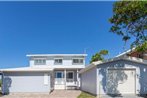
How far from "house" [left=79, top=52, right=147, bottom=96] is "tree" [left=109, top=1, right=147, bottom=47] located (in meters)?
2.24

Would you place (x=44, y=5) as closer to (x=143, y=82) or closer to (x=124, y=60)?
(x=124, y=60)

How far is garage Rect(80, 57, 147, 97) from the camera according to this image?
20500mm

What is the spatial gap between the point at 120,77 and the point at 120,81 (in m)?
0.34

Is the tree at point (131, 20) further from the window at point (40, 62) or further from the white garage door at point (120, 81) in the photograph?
the window at point (40, 62)

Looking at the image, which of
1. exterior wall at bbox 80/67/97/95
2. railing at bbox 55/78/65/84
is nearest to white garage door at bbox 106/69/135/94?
exterior wall at bbox 80/67/97/95

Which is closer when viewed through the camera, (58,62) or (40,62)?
(58,62)

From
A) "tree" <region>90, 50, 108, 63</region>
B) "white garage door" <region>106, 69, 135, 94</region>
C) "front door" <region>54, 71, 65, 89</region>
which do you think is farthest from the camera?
"tree" <region>90, 50, 108, 63</region>

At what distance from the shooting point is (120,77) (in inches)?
820

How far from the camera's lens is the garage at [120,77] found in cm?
2050

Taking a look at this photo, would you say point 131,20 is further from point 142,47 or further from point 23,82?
point 23,82

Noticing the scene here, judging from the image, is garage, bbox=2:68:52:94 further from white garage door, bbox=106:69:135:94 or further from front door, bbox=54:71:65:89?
front door, bbox=54:71:65:89

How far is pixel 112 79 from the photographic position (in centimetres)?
2067

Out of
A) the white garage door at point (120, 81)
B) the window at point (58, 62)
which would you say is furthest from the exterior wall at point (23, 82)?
the window at point (58, 62)

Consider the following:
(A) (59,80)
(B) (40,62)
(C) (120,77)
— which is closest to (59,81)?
(A) (59,80)
